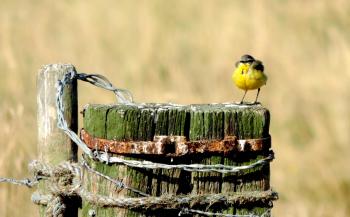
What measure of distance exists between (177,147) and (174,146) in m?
0.01

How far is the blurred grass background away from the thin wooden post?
1738 mm

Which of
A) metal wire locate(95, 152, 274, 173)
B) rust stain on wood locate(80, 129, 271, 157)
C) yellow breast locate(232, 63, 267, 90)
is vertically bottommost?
metal wire locate(95, 152, 274, 173)

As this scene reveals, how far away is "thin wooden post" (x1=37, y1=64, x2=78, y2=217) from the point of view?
10.3 feet

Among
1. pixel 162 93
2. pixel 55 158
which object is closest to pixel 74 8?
pixel 162 93

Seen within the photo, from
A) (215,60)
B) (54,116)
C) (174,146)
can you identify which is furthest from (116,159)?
(215,60)

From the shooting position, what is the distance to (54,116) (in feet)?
10.3

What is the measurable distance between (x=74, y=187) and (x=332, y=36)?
19.5ft

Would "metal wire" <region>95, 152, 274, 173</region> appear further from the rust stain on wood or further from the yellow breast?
the yellow breast

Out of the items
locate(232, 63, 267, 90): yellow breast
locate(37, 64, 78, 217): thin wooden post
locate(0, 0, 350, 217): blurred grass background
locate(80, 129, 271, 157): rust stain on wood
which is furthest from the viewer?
locate(0, 0, 350, 217): blurred grass background

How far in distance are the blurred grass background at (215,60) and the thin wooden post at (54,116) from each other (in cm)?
174

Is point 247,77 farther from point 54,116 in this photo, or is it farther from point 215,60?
point 215,60

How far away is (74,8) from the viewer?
1038cm

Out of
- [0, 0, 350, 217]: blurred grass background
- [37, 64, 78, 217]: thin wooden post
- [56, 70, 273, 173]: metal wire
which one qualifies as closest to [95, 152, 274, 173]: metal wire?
[56, 70, 273, 173]: metal wire

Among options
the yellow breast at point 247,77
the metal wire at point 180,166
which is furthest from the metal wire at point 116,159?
the yellow breast at point 247,77
